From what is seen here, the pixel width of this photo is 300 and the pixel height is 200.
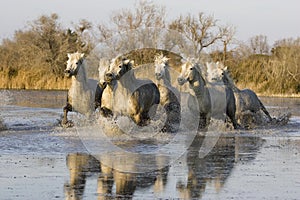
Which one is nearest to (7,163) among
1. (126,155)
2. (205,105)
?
(126,155)

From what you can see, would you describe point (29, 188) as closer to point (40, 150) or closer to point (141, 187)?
point (141, 187)

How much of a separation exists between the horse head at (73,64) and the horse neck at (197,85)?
8.94ft

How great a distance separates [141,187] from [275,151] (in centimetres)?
494

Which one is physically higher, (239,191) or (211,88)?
(211,88)

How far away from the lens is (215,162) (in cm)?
1162

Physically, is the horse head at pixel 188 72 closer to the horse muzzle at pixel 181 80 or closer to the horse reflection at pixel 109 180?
the horse muzzle at pixel 181 80

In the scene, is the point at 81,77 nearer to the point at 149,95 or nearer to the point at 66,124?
the point at 66,124

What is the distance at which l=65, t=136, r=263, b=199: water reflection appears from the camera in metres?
8.73

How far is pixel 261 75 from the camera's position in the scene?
4462cm

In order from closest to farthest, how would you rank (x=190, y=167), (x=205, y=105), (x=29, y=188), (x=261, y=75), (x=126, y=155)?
(x=29, y=188) < (x=190, y=167) < (x=126, y=155) < (x=205, y=105) < (x=261, y=75)

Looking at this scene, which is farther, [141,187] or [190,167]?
[190,167]

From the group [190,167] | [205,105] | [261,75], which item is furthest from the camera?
[261,75]

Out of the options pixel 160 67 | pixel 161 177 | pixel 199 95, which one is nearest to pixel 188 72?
pixel 199 95

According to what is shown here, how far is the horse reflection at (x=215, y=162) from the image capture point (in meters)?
9.16
